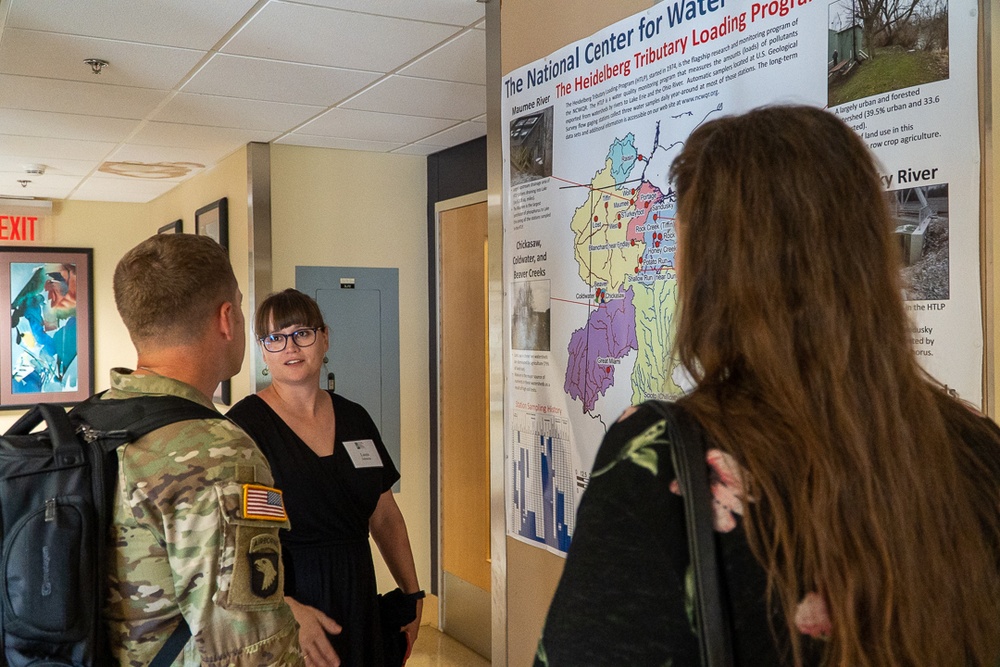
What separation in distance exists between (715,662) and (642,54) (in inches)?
57.1

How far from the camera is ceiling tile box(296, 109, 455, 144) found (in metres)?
4.25

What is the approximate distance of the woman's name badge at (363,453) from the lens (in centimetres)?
263

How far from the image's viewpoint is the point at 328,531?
250cm

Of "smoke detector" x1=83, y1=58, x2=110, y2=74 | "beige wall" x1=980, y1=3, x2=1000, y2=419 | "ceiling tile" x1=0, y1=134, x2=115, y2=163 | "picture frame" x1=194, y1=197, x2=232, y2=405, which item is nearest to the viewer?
"beige wall" x1=980, y1=3, x2=1000, y2=419

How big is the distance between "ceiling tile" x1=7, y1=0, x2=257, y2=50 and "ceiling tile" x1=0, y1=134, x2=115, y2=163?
6.80ft

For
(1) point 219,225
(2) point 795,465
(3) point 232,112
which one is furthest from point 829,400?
(1) point 219,225

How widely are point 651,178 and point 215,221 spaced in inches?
165

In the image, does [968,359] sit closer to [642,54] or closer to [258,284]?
[642,54]

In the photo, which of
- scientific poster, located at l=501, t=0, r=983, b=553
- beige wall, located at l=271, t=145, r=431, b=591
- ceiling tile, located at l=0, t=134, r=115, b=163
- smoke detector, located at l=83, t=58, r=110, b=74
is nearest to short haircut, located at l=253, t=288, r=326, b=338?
scientific poster, located at l=501, t=0, r=983, b=553

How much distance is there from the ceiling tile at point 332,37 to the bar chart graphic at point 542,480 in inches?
56.5

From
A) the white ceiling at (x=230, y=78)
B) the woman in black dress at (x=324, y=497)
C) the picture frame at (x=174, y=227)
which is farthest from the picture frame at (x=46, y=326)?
the woman in black dress at (x=324, y=497)

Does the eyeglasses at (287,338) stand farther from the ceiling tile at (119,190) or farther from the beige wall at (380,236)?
the ceiling tile at (119,190)

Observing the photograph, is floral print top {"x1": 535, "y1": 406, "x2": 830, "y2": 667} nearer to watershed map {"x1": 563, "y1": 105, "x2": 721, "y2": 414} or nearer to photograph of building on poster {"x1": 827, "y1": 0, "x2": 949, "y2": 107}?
photograph of building on poster {"x1": 827, "y1": 0, "x2": 949, "y2": 107}

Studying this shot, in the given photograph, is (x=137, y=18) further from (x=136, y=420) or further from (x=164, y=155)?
(x=164, y=155)
